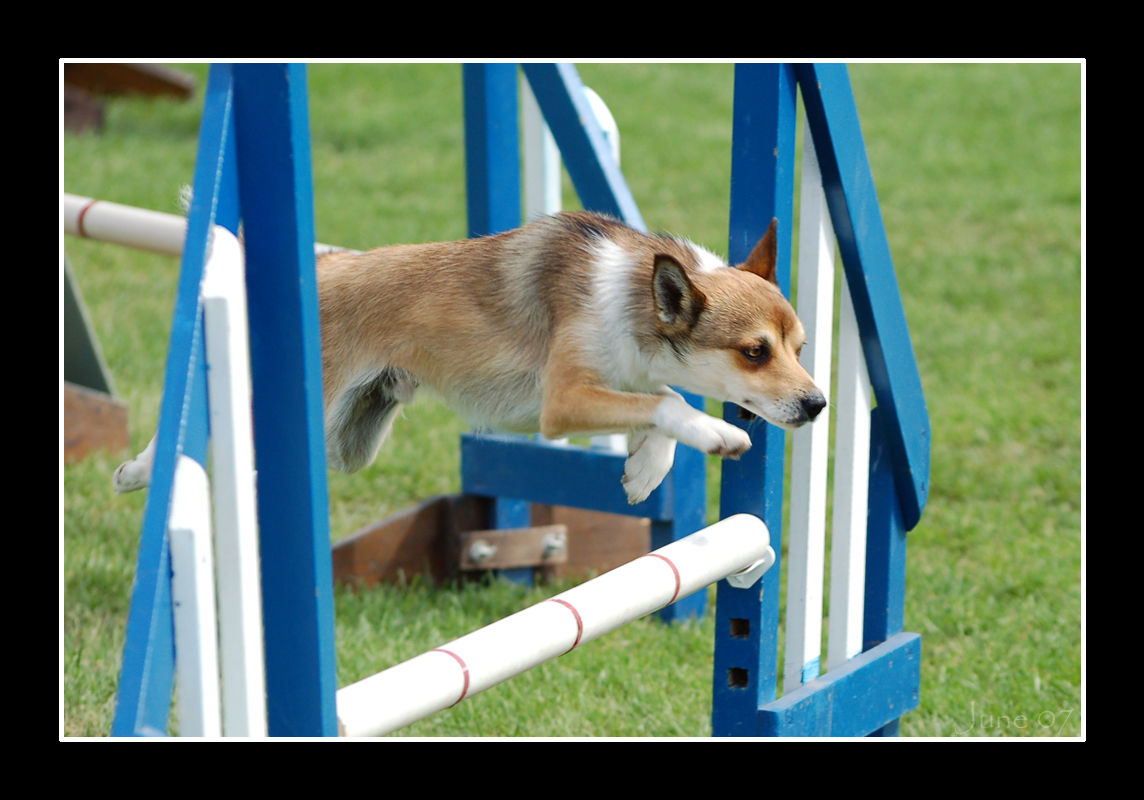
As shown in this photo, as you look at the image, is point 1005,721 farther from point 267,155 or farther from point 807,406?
point 267,155

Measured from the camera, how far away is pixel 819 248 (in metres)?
2.42

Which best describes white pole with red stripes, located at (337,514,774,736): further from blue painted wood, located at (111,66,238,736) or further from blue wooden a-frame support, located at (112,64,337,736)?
blue painted wood, located at (111,66,238,736)

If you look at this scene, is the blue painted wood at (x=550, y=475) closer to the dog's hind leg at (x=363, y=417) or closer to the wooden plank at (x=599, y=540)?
the wooden plank at (x=599, y=540)

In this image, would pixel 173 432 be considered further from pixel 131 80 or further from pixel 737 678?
pixel 131 80

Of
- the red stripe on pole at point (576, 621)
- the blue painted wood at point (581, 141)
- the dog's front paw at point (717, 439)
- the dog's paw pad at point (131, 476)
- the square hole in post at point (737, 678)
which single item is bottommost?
the square hole in post at point (737, 678)

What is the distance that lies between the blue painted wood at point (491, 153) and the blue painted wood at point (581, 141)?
0.99 ft

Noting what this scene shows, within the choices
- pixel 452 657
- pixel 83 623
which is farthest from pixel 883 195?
pixel 452 657

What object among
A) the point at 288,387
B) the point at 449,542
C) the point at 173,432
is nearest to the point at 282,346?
the point at 288,387

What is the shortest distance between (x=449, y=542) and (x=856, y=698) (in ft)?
5.71

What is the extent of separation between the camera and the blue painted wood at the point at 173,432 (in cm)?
145

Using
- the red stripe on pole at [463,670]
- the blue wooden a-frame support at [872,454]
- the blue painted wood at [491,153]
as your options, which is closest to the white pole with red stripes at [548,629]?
the red stripe on pole at [463,670]

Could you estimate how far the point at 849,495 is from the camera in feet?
8.66

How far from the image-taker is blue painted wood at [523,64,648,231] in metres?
3.18

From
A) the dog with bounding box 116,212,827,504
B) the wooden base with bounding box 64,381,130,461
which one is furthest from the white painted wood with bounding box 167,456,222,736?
the wooden base with bounding box 64,381,130,461
